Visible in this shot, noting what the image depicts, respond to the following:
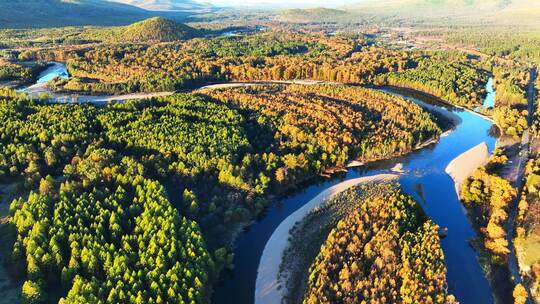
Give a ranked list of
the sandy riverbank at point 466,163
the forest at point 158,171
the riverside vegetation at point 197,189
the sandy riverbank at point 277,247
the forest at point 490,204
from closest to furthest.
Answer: the riverside vegetation at point 197,189 < the forest at point 158,171 < the sandy riverbank at point 277,247 < the forest at point 490,204 < the sandy riverbank at point 466,163

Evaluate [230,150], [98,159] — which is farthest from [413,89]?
[98,159]

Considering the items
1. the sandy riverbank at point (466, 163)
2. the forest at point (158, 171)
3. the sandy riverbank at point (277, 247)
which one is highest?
the forest at point (158, 171)

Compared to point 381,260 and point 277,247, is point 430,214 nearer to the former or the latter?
point 381,260

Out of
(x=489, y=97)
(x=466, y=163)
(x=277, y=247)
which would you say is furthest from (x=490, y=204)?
(x=489, y=97)

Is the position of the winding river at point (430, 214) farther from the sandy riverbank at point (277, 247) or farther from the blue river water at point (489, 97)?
the blue river water at point (489, 97)

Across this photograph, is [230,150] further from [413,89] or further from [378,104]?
[413,89]

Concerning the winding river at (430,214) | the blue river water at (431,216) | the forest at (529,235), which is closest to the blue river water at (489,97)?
the winding river at (430,214)

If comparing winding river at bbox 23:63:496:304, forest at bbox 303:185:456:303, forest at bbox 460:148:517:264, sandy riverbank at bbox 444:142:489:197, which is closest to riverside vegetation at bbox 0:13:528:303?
forest at bbox 303:185:456:303
